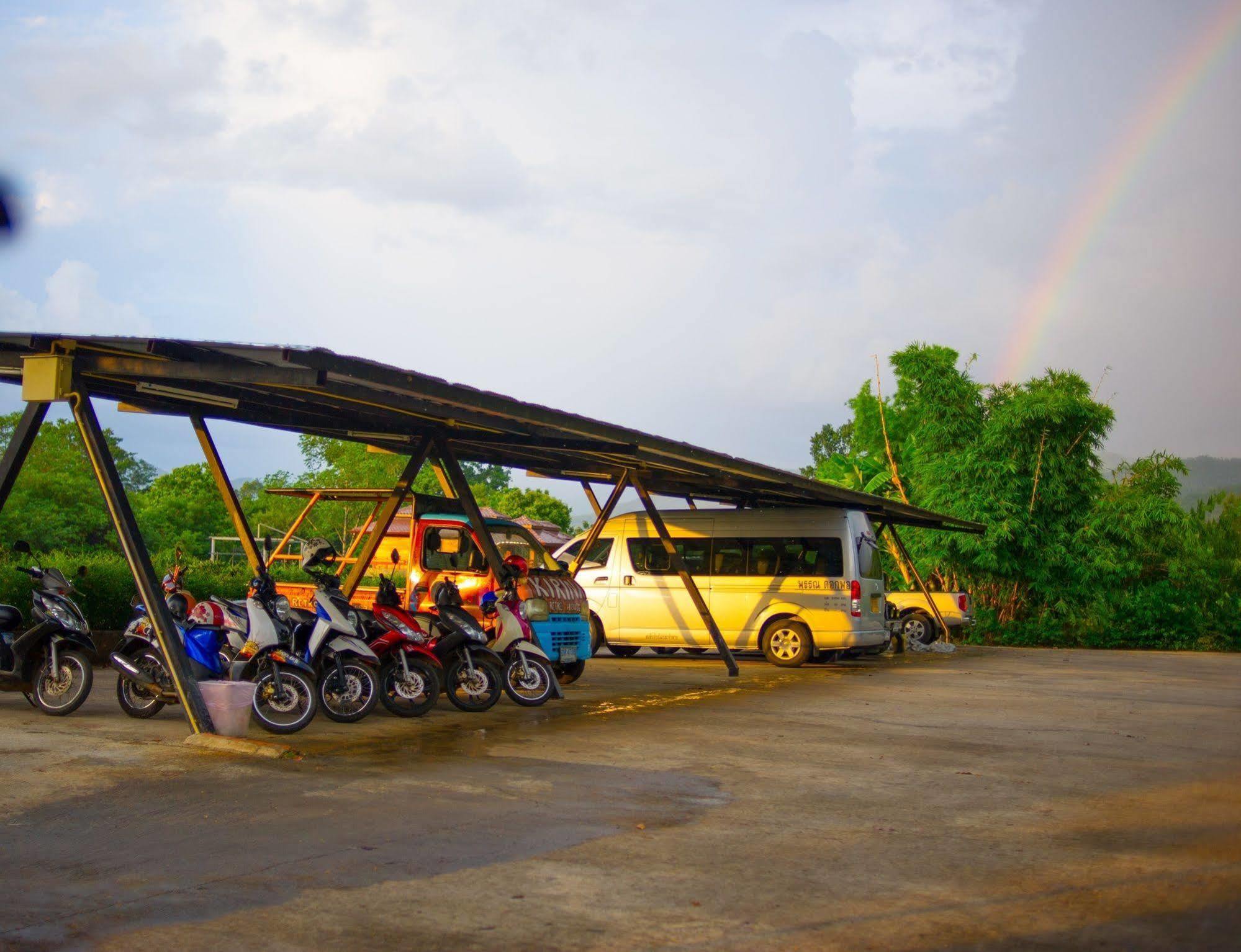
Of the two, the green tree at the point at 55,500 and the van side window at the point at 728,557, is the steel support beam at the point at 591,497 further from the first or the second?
the green tree at the point at 55,500

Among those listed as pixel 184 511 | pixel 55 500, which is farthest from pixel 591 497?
pixel 184 511

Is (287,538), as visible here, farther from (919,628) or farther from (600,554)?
(919,628)

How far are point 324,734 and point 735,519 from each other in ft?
29.8

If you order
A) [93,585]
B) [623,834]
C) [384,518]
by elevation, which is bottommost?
[623,834]

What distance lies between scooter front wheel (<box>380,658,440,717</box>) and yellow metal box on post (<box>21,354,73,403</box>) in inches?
132

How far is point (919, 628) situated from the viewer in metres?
22.2

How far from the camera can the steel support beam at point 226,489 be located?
1139cm

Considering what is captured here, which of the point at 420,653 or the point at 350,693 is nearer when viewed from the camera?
the point at 350,693

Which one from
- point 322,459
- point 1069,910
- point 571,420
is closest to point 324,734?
point 571,420

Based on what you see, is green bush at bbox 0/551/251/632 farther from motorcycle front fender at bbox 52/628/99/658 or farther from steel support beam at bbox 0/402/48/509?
steel support beam at bbox 0/402/48/509

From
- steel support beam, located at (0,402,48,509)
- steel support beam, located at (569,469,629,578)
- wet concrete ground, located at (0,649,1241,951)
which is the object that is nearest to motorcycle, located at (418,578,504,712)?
wet concrete ground, located at (0,649,1241,951)

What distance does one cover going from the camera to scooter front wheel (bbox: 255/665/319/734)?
897 cm

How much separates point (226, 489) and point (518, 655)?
3507 mm

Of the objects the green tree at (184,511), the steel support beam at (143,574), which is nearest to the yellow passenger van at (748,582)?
the steel support beam at (143,574)
